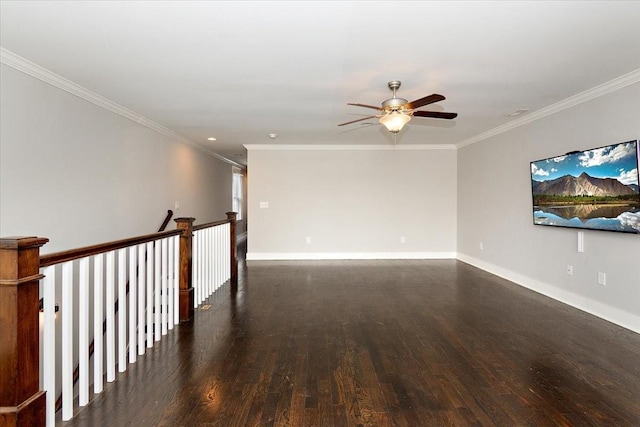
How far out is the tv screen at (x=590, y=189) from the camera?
3.10 m

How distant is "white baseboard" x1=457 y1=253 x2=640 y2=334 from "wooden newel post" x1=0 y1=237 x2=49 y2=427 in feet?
15.1

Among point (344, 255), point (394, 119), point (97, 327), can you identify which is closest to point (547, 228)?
point (394, 119)

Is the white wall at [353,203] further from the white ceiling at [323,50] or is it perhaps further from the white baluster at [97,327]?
the white baluster at [97,327]

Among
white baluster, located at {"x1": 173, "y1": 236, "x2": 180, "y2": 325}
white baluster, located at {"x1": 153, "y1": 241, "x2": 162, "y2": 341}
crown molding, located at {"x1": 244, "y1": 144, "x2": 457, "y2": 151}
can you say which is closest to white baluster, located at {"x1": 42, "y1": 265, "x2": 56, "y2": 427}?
white baluster, located at {"x1": 153, "y1": 241, "x2": 162, "y2": 341}

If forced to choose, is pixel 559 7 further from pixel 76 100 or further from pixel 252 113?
pixel 76 100

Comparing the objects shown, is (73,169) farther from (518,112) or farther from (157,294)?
(518,112)

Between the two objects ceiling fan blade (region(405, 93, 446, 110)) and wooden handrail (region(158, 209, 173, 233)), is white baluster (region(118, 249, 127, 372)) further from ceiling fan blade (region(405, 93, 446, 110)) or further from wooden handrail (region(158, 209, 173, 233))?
wooden handrail (region(158, 209, 173, 233))

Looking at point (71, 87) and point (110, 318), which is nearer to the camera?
point (110, 318)

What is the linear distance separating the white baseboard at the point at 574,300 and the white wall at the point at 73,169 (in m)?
5.64

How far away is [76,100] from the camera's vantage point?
140 inches

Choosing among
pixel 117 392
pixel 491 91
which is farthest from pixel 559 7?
pixel 117 392

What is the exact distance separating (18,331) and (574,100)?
17.1 feet

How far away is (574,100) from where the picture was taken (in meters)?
3.79

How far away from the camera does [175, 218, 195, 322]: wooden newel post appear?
10.9ft
